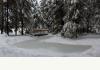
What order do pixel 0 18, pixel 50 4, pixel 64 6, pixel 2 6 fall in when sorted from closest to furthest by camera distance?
pixel 64 6, pixel 50 4, pixel 2 6, pixel 0 18

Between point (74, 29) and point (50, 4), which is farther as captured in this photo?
point (50, 4)

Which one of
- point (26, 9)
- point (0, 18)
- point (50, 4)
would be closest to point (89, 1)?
point (50, 4)

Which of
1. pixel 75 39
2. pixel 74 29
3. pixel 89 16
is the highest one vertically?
pixel 89 16

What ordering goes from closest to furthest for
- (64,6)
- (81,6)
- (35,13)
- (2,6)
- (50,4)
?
(81,6) < (64,6) < (50,4) < (2,6) < (35,13)

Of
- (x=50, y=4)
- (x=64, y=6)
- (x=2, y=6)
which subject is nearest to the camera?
(x=64, y=6)

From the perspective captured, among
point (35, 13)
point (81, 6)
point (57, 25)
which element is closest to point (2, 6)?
point (35, 13)

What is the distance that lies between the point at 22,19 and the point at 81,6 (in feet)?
37.3

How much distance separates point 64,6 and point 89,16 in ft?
11.6

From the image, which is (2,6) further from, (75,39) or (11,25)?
(75,39)

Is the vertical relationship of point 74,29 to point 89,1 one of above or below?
below

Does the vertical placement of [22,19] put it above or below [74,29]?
above

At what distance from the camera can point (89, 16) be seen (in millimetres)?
18969

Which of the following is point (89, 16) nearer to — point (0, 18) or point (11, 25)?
point (11, 25)

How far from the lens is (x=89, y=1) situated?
18.7 m
